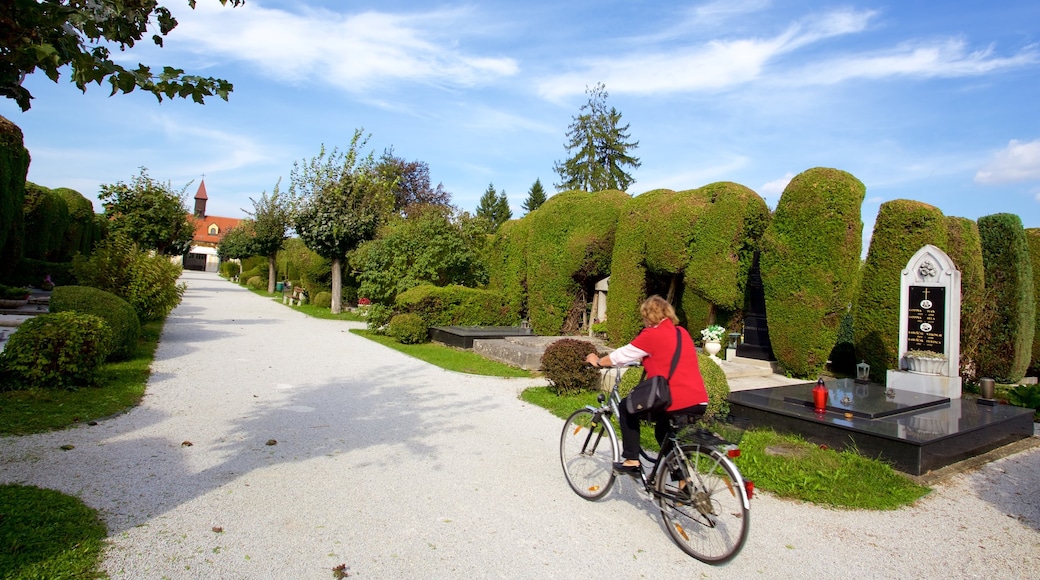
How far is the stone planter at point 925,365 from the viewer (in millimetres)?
8609

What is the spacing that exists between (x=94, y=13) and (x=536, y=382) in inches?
316

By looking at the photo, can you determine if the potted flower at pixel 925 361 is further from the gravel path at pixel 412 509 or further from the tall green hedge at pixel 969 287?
the tall green hedge at pixel 969 287

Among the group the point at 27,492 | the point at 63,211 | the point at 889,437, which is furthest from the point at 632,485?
the point at 63,211

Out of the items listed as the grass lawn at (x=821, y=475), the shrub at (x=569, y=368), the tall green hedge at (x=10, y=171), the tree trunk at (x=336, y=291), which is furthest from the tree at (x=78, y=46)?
the tree trunk at (x=336, y=291)

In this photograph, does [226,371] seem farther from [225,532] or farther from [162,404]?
[225,532]

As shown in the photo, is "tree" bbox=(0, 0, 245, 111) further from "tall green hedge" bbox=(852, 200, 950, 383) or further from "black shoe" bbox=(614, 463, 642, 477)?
"tall green hedge" bbox=(852, 200, 950, 383)

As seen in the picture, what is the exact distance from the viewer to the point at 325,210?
21391mm

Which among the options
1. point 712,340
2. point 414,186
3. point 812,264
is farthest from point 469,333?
point 414,186

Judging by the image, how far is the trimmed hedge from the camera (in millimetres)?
10547

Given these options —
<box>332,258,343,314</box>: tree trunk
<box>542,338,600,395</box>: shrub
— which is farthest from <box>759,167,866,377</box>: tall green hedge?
<box>332,258,343,314</box>: tree trunk

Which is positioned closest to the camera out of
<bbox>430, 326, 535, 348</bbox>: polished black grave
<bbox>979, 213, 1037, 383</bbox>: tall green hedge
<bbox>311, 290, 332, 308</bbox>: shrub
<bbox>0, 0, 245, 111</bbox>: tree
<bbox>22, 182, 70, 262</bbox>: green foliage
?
<bbox>0, 0, 245, 111</bbox>: tree

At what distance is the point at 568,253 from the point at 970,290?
8.20 m

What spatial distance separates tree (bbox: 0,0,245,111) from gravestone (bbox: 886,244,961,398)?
9732 millimetres

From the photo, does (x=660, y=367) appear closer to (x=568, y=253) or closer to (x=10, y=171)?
(x=568, y=253)
